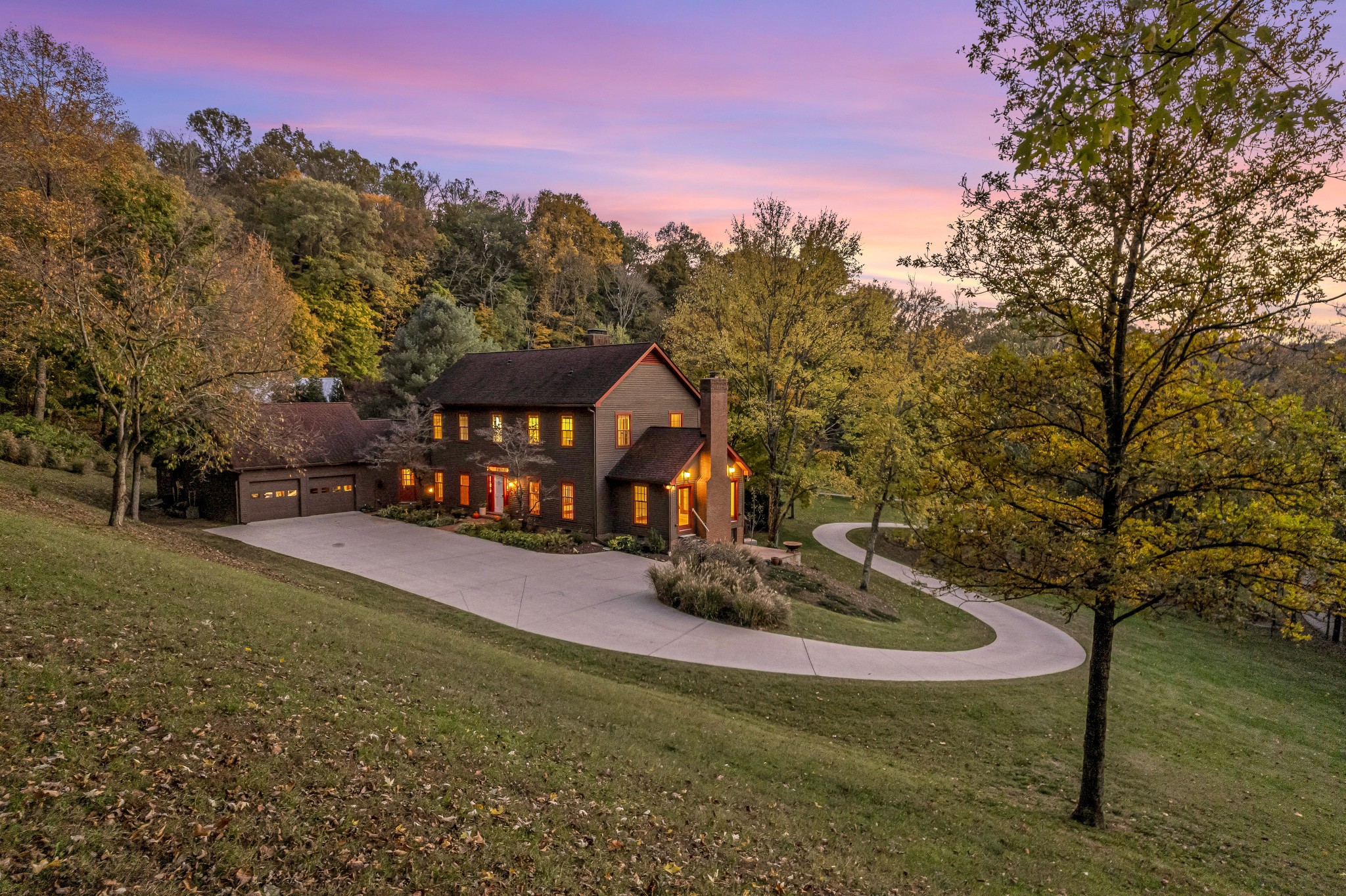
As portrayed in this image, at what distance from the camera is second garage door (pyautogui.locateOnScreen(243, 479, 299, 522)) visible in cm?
2641

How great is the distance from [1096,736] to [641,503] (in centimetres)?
1741

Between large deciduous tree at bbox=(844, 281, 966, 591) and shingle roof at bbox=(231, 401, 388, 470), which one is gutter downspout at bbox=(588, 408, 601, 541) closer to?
large deciduous tree at bbox=(844, 281, 966, 591)

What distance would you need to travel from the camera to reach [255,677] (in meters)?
7.61

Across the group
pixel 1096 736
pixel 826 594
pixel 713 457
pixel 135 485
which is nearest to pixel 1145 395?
pixel 1096 736

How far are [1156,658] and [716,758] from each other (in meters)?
16.0

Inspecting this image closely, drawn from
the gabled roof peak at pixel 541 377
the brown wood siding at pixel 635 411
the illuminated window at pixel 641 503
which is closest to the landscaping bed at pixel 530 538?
the brown wood siding at pixel 635 411

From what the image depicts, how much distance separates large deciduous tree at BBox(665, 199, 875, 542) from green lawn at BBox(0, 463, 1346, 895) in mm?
15438

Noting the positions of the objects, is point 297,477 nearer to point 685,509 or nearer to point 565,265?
point 685,509

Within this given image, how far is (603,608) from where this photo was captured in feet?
55.6

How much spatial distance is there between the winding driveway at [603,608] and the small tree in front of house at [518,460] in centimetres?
290

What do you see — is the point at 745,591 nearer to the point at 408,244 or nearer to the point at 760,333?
the point at 760,333

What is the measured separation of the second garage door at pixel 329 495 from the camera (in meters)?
28.3

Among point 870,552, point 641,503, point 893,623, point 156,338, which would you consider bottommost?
point 893,623

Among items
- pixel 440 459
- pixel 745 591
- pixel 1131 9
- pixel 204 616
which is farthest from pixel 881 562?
pixel 1131 9
